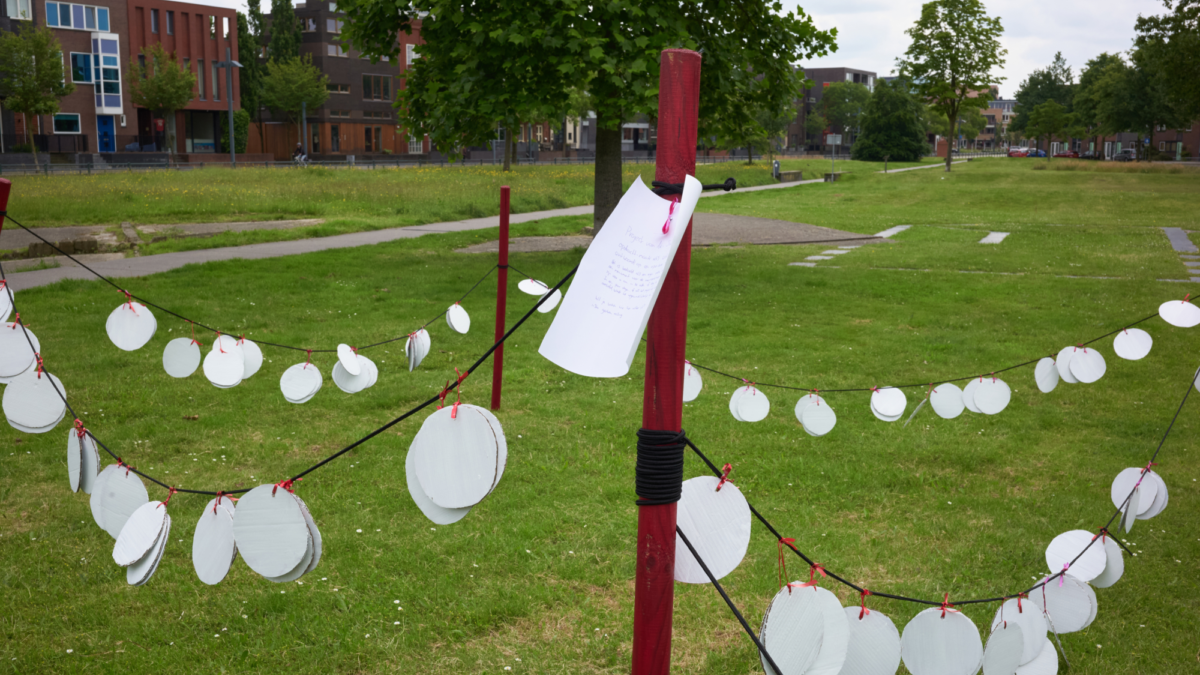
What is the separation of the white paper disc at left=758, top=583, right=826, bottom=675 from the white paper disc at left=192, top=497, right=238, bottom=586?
1.26 metres

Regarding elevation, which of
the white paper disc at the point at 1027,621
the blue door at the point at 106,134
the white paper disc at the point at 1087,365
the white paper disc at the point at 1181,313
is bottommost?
the white paper disc at the point at 1027,621

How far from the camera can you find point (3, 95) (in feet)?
159

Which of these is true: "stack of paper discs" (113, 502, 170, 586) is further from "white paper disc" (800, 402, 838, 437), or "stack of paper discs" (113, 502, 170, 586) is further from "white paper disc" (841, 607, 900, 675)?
"white paper disc" (800, 402, 838, 437)

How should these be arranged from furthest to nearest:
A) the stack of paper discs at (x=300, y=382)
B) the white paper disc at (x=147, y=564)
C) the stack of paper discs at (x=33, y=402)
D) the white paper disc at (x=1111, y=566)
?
the stack of paper discs at (x=300, y=382) → the white paper disc at (x=1111, y=566) → the stack of paper discs at (x=33, y=402) → the white paper disc at (x=147, y=564)

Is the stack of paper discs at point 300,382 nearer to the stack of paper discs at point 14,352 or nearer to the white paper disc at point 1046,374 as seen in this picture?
the stack of paper discs at point 14,352

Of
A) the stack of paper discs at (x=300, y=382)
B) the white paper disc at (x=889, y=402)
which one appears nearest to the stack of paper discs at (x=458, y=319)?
the stack of paper discs at (x=300, y=382)

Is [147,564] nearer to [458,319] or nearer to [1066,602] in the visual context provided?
[1066,602]

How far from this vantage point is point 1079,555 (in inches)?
102

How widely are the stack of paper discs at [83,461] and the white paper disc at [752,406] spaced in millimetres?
2482

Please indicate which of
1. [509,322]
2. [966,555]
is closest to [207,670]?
[966,555]

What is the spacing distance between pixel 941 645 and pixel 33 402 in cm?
259

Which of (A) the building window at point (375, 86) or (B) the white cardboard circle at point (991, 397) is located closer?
(B) the white cardboard circle at point (991, 397)

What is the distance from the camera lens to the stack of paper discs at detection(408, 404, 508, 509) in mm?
1863

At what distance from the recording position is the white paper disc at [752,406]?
12.7 ft
